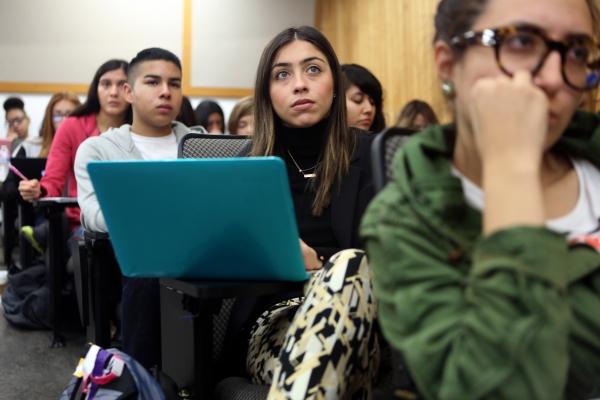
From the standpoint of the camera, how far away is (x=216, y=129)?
14.2 ft

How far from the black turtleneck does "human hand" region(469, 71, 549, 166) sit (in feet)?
2.59

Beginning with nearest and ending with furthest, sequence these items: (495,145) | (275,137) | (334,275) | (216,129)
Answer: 1. (495,145)
2. (334,275)
3. (275,137)
4. (216,129)

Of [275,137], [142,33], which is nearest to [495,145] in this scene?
[275,137]

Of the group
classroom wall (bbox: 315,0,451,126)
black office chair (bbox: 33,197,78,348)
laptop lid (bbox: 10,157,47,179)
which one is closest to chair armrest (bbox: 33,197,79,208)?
black office chair (bbox: 33,197,78,348)

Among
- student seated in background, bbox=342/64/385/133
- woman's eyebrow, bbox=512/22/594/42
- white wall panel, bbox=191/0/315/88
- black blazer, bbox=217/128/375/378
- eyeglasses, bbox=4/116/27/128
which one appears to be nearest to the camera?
woman's eyebrow, bbox=512/22/594/42

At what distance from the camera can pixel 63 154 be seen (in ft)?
10.1

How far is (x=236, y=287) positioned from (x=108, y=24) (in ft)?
21.0

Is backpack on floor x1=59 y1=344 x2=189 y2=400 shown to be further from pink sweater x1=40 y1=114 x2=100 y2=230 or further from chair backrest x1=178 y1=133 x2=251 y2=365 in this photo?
pink sweater x1=40 y1=114 x2=100 y2=230

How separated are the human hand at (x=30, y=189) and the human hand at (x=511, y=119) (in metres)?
2.59

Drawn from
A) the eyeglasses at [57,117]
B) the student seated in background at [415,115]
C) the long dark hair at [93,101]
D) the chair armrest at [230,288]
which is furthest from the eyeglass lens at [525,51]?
the eyeglasses at [57,117]

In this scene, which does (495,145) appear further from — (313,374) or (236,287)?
(236,287)

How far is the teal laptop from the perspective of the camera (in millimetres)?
1023

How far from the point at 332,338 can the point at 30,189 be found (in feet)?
7.54

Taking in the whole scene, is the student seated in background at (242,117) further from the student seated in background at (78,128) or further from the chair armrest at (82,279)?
the chair armrest at (82,279)
